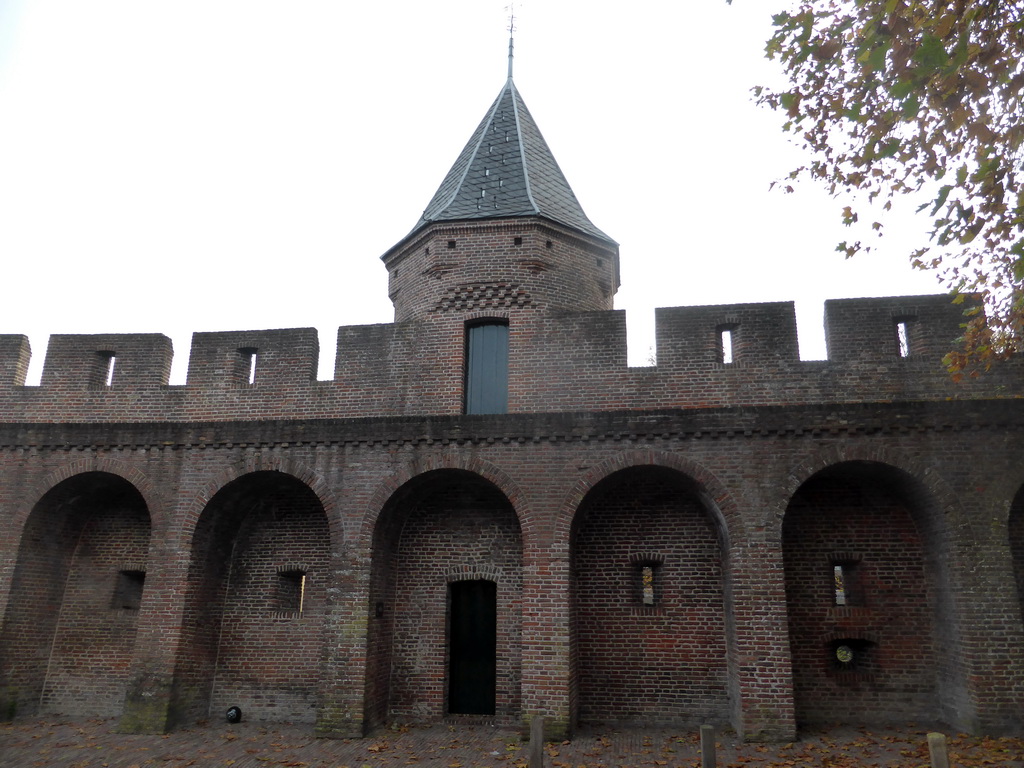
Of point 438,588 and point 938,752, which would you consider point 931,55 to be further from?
point 438,588

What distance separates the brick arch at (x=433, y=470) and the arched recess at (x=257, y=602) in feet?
3.44

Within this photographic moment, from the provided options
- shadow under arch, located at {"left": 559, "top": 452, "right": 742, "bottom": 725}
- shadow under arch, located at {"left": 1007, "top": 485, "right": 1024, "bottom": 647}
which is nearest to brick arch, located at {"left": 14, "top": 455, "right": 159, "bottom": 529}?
shadow under arch, located at {"left": 559, "top": 452, "right": 742, "bottom": 725}

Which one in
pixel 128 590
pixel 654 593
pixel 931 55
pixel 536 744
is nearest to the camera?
pixel 931 55

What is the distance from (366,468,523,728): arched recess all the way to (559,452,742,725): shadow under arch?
3.94 ft

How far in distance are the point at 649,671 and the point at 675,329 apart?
5680mm

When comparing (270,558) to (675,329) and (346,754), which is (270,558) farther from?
(675,329)

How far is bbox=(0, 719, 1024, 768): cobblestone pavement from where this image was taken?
895cm

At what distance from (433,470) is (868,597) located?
7.26m

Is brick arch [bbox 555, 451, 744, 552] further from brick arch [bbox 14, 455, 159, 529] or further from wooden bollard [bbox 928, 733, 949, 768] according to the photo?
brick arch [bbox 14, 455, 159, 529]

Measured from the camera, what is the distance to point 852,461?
10.5 meters

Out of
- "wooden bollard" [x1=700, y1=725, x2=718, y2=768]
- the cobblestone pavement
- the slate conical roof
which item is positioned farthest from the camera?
the slate conical roof

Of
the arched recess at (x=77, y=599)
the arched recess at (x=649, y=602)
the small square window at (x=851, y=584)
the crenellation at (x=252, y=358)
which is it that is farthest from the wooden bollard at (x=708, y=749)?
the arched recess at (x=77, y=599)

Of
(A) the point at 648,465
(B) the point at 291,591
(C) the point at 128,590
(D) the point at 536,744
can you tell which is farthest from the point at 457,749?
(C) the point at 128,590

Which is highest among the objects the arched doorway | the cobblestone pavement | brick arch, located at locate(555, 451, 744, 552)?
brick arch, located at locate(555, 451, 744, 552)
